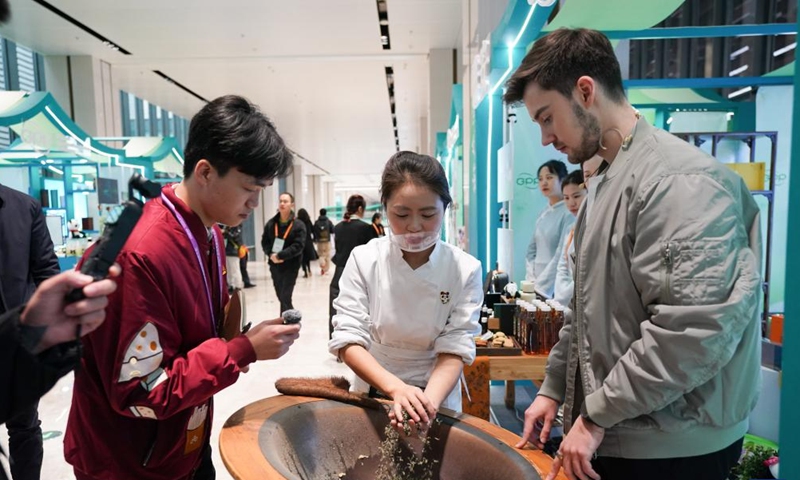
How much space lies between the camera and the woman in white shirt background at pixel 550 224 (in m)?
3.57

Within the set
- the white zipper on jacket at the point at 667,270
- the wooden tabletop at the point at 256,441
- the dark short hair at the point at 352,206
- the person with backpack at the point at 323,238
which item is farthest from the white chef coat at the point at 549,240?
the person with backpack at the point at 323,238

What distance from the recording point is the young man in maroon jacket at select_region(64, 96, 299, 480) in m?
0.99

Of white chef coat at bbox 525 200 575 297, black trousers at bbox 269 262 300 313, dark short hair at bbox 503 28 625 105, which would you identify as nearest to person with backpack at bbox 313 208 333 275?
black trousers at bbox 269 262 300 313

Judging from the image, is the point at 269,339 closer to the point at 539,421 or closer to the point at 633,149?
the point at 539,421

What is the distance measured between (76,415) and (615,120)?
4.46ft

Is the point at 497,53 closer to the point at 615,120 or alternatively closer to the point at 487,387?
the point at 487,387

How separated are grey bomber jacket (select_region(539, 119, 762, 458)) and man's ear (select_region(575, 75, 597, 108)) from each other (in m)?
0.11

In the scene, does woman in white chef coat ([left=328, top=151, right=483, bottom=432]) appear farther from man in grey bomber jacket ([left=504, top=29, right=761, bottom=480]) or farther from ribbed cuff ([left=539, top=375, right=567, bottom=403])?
man in grey bomber jacket ([left=504, top=29, right=761, bottom=480])

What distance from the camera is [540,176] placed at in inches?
145

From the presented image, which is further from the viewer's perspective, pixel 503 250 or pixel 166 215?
pixel 503 250

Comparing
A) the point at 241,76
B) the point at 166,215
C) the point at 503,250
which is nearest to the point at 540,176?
the point at 503,250

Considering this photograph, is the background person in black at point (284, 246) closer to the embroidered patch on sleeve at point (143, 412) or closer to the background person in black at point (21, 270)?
the background person in black at point (21, 270)

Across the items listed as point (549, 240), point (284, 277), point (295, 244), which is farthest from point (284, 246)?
point (549, 240)

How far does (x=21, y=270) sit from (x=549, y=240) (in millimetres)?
3146
